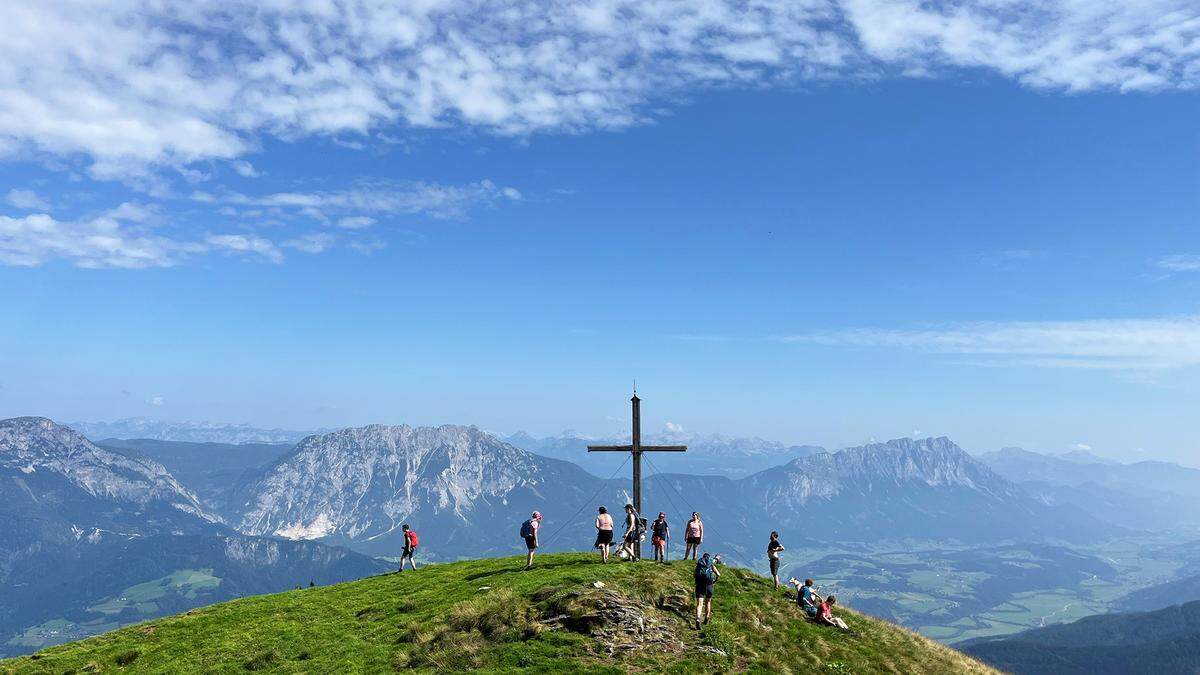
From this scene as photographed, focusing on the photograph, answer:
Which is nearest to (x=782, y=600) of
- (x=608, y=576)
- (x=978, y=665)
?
(x=608, y=576)

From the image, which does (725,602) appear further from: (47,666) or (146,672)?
(47,666)

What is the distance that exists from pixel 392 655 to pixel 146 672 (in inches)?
405

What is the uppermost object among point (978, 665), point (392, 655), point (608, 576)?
point (608, 576)

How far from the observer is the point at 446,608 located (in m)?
28.6

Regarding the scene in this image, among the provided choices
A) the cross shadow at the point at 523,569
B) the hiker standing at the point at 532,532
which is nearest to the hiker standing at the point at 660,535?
the cross shadow at the point at 523,569

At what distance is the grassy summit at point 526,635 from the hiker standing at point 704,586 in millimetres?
571

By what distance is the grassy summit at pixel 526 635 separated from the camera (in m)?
24.3

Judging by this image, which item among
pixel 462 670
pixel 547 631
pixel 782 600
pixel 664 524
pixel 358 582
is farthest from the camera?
pixel 358 582

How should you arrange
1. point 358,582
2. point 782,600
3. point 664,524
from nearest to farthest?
point 782,600
point 664,524
point 358,582

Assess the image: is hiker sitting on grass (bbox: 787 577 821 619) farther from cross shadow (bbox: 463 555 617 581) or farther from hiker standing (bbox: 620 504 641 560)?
cross shadow (bbox: 463 555 617 581)

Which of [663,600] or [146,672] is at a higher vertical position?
[663,600]

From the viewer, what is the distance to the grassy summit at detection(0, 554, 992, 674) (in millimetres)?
24328

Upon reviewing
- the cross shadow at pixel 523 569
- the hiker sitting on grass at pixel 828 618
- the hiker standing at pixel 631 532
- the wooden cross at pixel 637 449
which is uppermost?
the wooden cross at pixel 637 449

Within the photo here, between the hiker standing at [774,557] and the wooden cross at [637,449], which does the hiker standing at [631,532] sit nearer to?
the wooden cross at [637,449]
